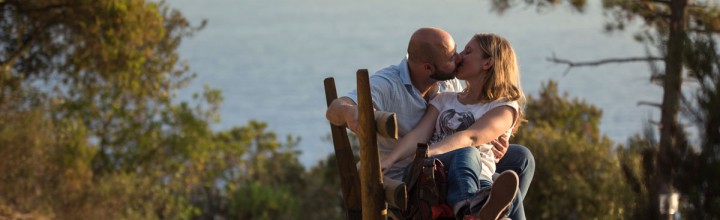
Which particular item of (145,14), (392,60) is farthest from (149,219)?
(392,60)

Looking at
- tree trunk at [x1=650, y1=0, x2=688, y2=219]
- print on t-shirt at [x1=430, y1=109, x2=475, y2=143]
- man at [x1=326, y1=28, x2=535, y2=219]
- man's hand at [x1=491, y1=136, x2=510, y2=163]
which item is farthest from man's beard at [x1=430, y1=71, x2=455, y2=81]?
tree trunk at [x1=650, y1=0, x2=688, y2=219]

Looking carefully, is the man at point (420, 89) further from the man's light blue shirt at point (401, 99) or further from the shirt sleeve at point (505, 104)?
the shirt sleeve at point (505, 104)

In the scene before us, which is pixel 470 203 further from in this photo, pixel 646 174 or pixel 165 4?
pixel 165 4

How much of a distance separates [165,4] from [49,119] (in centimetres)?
173

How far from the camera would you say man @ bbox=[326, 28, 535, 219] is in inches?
147

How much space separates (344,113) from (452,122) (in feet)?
1.19

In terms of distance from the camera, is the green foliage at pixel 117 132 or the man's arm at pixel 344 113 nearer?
the man's arm at pixel 344 113

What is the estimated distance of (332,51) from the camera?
36.0 meters

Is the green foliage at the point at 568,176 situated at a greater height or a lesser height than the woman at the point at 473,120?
lesser

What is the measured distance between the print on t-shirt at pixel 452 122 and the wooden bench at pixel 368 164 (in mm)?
280

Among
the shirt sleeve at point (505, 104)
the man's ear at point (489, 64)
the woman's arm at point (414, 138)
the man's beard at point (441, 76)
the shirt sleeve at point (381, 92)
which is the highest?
the man's ear at point (489, 64)

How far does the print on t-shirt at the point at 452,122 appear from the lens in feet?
11.9

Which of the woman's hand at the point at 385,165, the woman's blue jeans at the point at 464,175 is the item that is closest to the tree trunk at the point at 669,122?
the woman's blue jeans at the point at 464,175

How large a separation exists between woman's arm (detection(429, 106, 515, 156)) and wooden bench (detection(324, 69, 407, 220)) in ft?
0.61
